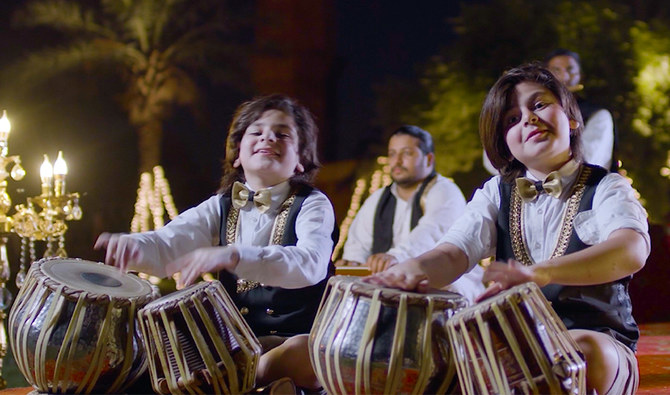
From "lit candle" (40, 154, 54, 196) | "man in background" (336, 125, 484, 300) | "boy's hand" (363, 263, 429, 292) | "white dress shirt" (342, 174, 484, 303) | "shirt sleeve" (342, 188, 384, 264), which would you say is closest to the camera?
"boy's hand" (363, 263, 429, 292)

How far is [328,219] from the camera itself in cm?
334

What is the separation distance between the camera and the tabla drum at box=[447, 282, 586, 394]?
2.32 m

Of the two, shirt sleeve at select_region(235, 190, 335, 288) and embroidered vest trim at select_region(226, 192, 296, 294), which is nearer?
shirt sleeve at select_region(235, 190, 335, 288)

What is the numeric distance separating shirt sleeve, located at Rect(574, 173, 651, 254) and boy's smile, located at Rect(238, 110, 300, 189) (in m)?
1.23

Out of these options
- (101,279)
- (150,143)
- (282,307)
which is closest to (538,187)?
(282,307)

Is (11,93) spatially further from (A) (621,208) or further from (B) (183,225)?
(A) (621,208)

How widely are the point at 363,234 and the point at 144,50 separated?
1016 cm

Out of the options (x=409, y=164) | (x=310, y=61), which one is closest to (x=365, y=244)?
(x=409, y=164)

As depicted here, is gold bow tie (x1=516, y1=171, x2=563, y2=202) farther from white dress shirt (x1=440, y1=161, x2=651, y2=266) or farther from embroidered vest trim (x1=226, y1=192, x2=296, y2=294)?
embroidered vest trim (x1=226, y1=192, x2=296, y2=294)

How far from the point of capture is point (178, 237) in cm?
346

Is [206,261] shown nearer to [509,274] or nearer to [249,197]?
[249,197]

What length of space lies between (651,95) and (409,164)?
10605mm

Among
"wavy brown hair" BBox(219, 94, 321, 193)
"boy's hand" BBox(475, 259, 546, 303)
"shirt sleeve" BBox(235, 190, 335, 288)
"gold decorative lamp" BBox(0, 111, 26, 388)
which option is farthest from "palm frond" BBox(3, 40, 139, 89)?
"boy's hand" BBox(475, 259, 546, 303)

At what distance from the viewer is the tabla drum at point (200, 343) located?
9.36 feet
